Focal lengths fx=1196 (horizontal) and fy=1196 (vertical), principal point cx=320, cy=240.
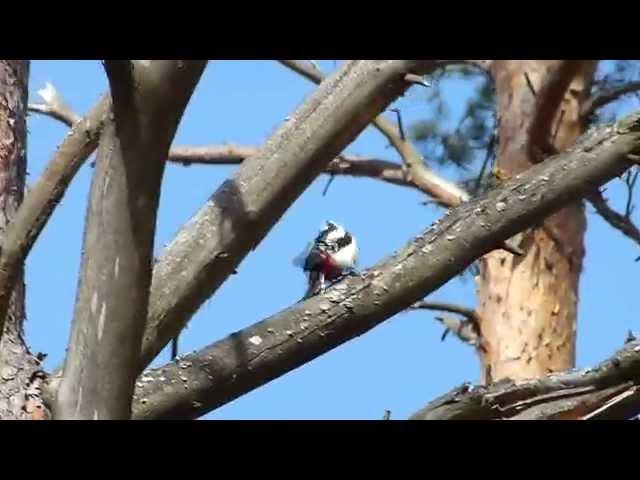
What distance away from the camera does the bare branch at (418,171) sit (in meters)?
5.09

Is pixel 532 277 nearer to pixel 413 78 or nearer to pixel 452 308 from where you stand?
pixel 452 308

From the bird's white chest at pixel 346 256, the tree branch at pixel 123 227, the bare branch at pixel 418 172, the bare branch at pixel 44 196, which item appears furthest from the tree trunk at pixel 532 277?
the tree branch at pixel 123 227

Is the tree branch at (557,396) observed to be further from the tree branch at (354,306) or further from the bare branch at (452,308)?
the bare branch at (452,308)

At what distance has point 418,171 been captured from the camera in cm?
528

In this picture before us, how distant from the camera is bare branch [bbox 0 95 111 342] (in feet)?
6.56

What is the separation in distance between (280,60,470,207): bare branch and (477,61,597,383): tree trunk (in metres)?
0.35

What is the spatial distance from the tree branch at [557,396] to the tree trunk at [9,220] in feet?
2.35

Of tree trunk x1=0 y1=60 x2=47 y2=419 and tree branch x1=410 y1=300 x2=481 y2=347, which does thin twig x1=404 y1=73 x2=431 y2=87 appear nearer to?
tree trunk x1=0 y1=60 x2=47 y2=419

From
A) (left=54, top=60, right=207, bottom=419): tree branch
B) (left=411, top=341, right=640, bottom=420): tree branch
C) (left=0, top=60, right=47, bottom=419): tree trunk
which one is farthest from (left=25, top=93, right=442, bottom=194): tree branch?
(left=54, top=60, right=207, bottom=419): tree branch

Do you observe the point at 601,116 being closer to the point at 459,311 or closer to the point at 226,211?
the point at 459,311
